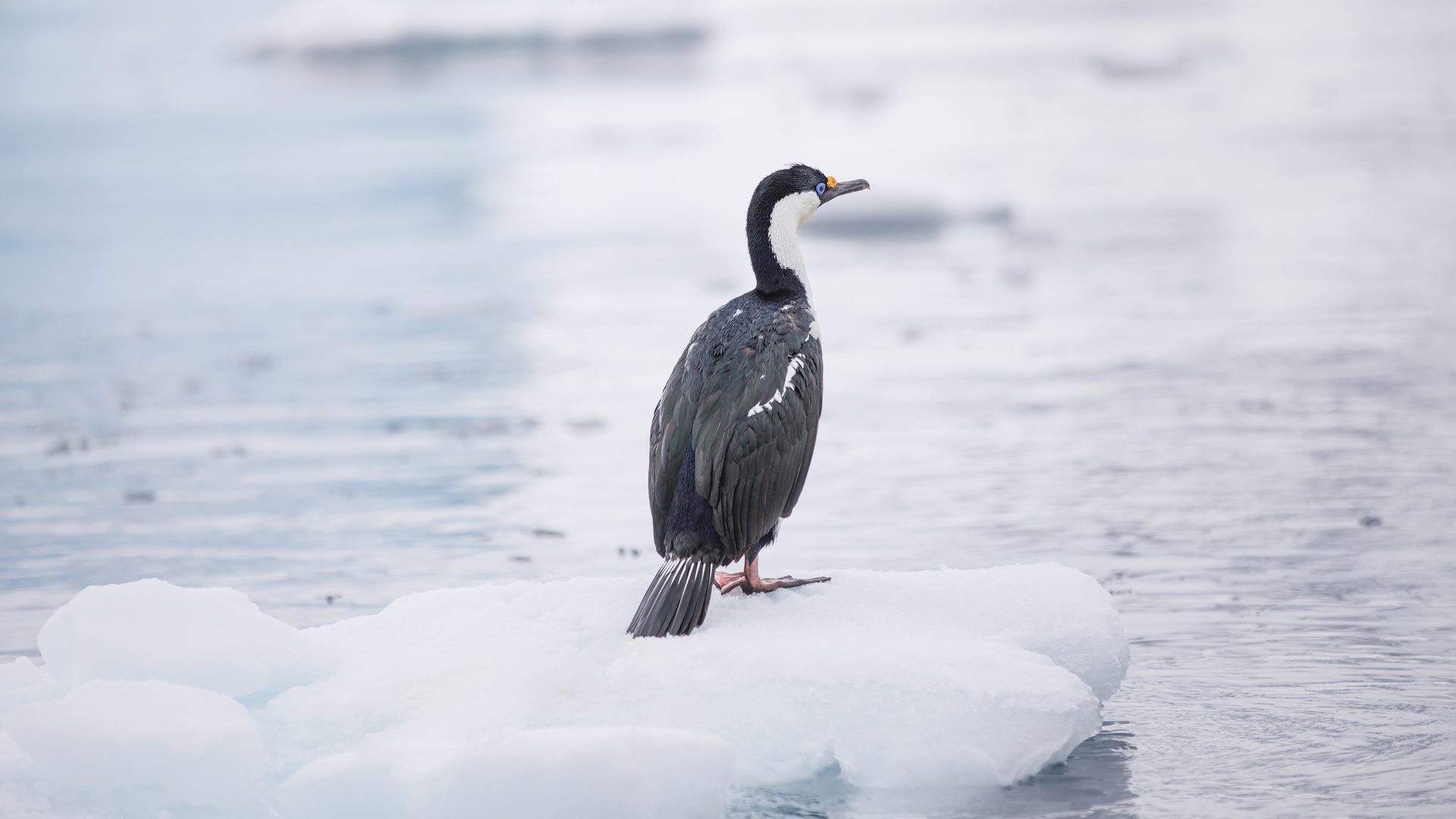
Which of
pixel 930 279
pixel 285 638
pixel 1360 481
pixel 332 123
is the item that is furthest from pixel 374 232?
pixel 332 123

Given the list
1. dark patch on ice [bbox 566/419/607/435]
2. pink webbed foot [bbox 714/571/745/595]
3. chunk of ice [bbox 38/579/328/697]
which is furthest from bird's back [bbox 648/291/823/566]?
dark patch on ice [bbox 566/419/607/435]

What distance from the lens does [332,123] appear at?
4600cm

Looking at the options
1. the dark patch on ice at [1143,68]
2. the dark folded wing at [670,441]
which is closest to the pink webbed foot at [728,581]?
the dark folded wing at [670,441]

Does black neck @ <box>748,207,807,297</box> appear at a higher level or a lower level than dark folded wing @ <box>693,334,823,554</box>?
higher

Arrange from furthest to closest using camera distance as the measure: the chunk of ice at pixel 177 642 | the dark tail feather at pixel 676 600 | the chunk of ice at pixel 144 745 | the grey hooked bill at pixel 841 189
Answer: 1. the grey hooked bill at pixel 841 189
2. the dark tail feather at pixel 676 600
3. the chunk of ice at pixel 177 642
4. the chunk of ice at pixel 144 745

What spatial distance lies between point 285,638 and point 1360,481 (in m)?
6.01

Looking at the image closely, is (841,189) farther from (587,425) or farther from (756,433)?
(587,425)

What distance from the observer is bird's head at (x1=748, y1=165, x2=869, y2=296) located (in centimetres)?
587

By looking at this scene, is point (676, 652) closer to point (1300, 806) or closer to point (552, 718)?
point (552, 718)

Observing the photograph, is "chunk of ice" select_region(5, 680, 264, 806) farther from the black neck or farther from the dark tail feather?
the black neck

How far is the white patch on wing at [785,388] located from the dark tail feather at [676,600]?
1.83ft

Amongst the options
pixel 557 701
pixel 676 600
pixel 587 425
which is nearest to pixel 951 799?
pixel 676 600

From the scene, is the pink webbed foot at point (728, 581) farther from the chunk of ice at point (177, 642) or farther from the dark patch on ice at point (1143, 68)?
the dark patch on ice at point (1143, 68)

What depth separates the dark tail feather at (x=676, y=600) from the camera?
16.9 ft
